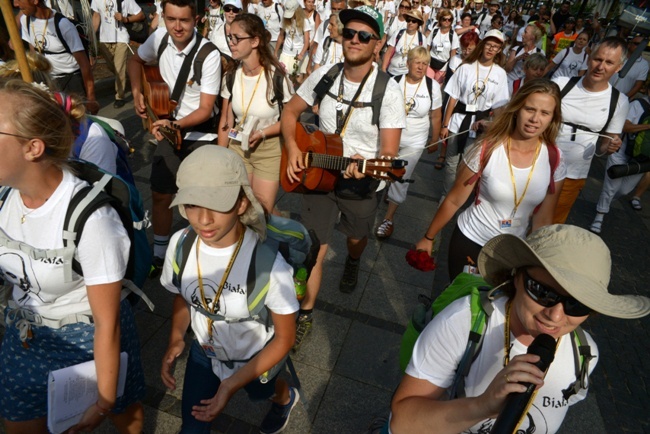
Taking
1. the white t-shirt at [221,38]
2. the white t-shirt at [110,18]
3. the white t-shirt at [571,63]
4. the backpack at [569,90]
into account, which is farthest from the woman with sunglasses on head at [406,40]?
the white t-shirt at [110,18]

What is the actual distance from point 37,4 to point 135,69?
219 centimetres

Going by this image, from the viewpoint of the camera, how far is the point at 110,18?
7.73 m

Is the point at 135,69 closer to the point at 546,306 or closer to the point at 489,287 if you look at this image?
the point at 489,287

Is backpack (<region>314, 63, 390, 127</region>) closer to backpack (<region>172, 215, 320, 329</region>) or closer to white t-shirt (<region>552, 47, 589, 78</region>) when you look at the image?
backpack (<region>172, 215, 320, 329</region>)

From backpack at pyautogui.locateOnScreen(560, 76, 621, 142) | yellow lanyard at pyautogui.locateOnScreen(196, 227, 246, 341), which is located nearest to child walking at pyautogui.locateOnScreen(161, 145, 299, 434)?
yellow lanyard at pyautogui.locateOnScreen(196, 227, 246, 341)

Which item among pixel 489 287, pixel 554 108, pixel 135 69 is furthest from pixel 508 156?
pixel 135 69

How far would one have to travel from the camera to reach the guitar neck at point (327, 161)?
10.8 feet

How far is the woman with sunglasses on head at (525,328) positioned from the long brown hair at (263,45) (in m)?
2.78

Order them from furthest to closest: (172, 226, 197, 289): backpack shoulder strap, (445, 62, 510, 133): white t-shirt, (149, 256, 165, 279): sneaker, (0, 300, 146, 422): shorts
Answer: (445, 62, 510, 133): white t-shirt → (149, 256, 165, 279): sneaker → (172, 226, 197, 289): backpack shoulder strap → (0, 300, 146, 422): shorts

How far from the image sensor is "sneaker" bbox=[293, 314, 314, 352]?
3541mm

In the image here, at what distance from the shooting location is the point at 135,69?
4188 mm

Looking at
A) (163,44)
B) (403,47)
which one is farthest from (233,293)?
(403,47)

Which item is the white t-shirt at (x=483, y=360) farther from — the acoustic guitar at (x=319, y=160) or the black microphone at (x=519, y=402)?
the acoustic guitar at (x=319, y=160)

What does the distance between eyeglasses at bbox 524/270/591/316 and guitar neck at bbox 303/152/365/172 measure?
1.86m
